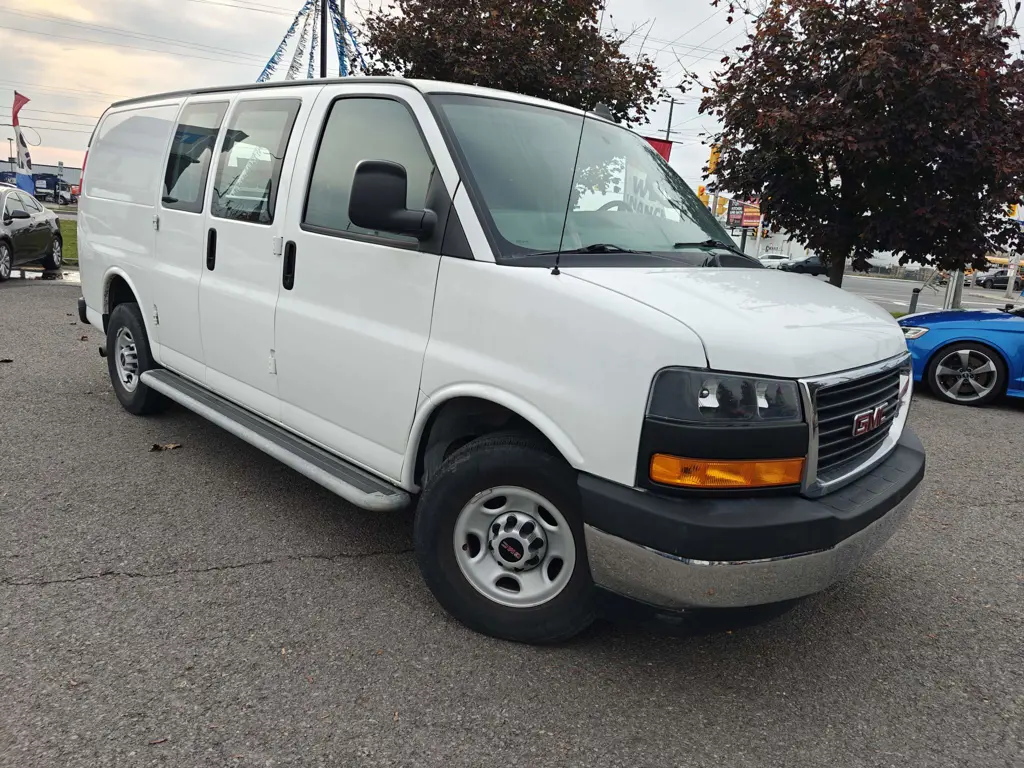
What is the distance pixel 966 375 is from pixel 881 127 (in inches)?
106

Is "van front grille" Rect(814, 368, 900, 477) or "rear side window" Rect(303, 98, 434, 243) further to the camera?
"rear side window" Rect(303, 98, 434, 243)

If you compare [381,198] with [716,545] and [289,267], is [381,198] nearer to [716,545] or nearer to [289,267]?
[289,267]

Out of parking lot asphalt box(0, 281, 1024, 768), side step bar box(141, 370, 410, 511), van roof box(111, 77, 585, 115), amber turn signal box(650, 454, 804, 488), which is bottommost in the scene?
parking lot asphalt box(0, 281, 1024, 768)

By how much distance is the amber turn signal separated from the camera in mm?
2274

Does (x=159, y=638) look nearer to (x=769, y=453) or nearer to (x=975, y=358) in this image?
(x=769, y=453)

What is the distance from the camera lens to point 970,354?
7.80m

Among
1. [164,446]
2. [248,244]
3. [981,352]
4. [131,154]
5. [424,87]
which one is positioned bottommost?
[164,446]

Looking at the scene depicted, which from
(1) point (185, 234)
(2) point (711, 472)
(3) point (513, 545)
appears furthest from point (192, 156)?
(2) point (711, 472)

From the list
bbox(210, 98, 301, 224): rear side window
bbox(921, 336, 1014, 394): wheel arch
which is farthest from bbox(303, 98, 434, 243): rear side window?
bbox(921, 336, 1014, 394): wheel arch

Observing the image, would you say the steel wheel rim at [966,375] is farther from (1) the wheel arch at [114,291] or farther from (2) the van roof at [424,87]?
(1) the wheel arch at [114,291]

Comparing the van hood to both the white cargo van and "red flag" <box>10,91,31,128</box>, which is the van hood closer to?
the white cargo van

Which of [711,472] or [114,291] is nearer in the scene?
[711,472]

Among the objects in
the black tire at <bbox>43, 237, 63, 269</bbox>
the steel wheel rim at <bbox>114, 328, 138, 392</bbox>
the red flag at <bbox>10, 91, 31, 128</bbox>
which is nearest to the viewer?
the steel wheel rim at <bbox>114, 328, 138, 392</bbox>

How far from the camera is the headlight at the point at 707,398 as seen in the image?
2258 millimetres
